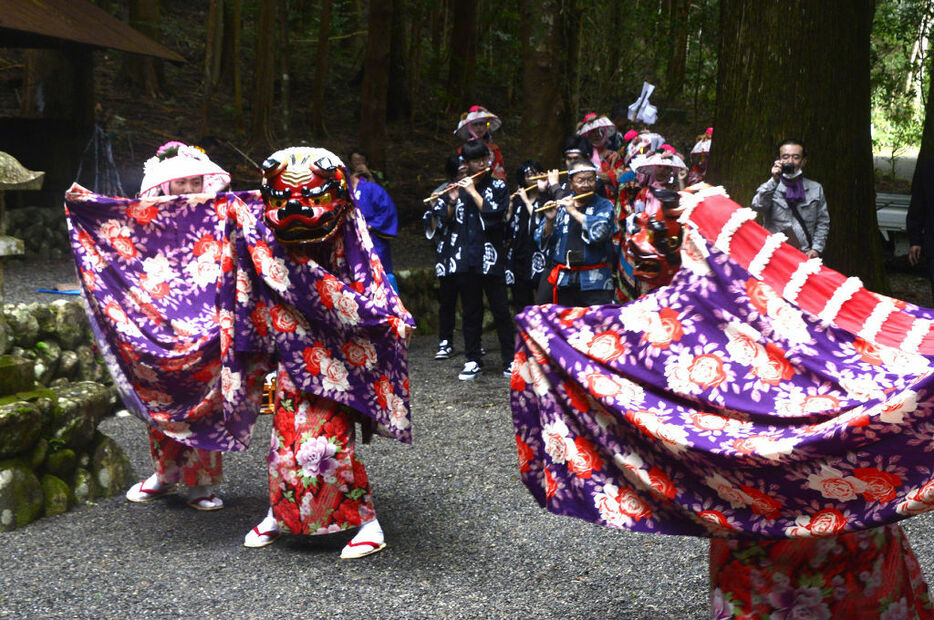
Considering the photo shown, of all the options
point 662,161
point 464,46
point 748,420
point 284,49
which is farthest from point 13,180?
point 464,46

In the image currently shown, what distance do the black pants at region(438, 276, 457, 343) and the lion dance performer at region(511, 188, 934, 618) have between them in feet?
18.4

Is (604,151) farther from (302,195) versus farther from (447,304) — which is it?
(302,195)

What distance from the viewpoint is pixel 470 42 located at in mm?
18547

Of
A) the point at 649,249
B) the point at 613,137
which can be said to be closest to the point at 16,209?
the point at 613,137

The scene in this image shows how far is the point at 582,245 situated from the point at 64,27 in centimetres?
608

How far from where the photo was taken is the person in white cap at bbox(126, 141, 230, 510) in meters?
5.44

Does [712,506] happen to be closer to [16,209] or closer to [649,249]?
[649,249]

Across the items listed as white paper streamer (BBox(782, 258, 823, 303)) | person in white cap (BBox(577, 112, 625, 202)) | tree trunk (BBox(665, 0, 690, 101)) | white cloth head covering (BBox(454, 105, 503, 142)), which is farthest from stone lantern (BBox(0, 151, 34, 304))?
tree trunk (BBox(665, 0, 690, 101))

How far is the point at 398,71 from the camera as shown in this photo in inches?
756

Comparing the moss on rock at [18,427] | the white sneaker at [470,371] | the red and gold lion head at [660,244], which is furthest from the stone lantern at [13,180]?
the white sneaker at [470,371]

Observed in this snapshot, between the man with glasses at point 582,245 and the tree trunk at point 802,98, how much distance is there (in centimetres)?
92

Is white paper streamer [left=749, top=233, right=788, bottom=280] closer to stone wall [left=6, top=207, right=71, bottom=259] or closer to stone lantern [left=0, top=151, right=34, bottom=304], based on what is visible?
stone lantern [left=0, top=151, right=34, bottom=304]

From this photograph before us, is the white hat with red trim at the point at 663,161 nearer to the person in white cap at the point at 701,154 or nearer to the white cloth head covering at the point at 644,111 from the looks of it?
the person in white cap at the point at 701,154

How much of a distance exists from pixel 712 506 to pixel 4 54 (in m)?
19.1
